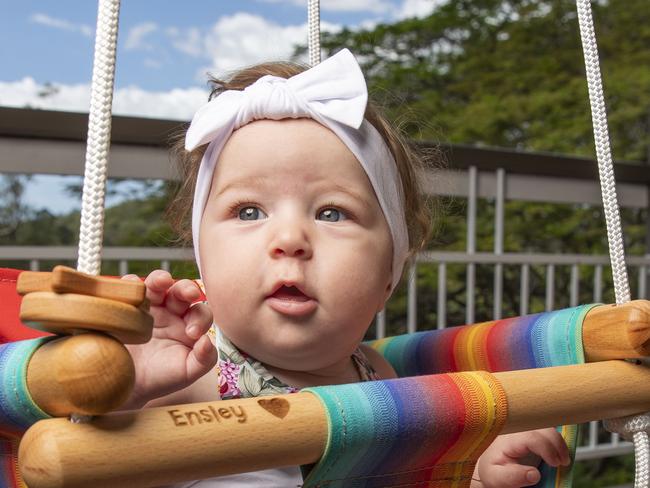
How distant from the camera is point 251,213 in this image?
34.9 inches

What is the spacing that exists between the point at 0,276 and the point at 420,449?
0.75m

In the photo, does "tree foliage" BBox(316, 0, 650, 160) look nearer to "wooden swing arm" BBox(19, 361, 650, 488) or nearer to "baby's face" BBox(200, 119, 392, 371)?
"baby's face" BBox(200, 119, 392, 371)

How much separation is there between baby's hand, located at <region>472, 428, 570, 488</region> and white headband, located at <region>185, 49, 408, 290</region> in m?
0.28

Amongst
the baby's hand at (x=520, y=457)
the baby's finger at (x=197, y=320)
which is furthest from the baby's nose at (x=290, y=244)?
the baby's hand at (x=520, y=457)

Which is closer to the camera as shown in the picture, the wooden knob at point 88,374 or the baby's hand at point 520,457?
the wooden knob at point 88,374

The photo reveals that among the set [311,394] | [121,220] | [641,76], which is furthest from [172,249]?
[641,76]

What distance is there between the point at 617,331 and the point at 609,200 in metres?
0.15

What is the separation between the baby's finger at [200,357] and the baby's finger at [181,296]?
0.04 m

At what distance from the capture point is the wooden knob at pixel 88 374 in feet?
1.61

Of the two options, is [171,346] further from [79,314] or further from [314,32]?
[314,32]

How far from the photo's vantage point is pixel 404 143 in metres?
1.18

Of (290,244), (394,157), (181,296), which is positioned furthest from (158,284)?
(394,157)

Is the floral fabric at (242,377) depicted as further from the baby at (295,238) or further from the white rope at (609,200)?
the white rope at (609,200)

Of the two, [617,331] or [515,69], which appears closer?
[617,331]
